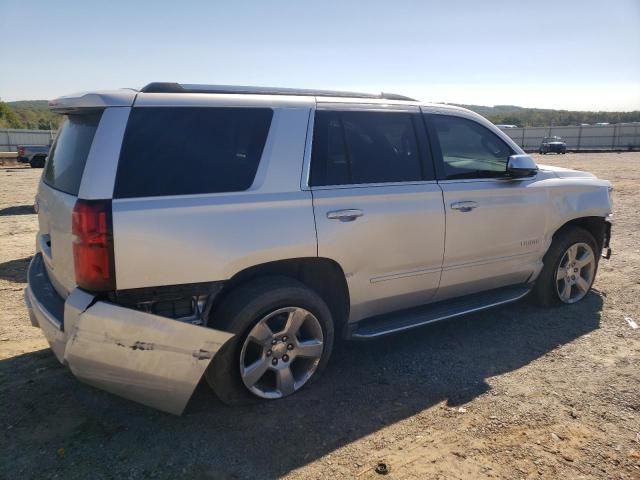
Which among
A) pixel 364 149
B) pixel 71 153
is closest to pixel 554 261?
pixel 364 149

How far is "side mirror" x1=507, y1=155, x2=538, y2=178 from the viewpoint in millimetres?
4191

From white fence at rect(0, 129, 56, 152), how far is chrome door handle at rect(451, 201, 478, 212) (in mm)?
42470

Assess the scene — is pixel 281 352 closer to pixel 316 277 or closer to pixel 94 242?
pixel 316 277

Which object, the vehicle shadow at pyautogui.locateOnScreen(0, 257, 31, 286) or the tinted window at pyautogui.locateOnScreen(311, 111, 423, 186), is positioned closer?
the tinted window at pyautogui.locateOnScreen(311, 111, 423, 186)

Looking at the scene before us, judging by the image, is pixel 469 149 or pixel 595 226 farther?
pixel 595 226

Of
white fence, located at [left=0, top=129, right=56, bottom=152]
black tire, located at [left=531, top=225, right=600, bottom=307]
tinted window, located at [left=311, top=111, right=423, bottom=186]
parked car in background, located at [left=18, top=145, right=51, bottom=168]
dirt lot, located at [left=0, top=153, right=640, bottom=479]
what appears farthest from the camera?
white fence, located at [left=0, top=129, right=56, bottom=152]

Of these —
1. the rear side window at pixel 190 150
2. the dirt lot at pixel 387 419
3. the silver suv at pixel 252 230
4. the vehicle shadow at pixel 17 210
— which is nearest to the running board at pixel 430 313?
the silver suv at pixel 252 230

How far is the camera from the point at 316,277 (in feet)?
11.5

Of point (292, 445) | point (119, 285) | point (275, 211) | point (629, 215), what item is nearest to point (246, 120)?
point (275, 211)

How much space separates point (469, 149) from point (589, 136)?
178 feet

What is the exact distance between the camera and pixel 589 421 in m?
3.13

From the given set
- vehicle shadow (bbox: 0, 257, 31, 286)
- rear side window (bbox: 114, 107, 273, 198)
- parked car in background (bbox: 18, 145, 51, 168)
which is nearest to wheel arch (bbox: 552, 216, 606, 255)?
rear side window (bbox: 114, 107, 273, 198)

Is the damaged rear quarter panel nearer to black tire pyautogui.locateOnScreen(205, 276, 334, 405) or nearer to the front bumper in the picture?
the front bumper

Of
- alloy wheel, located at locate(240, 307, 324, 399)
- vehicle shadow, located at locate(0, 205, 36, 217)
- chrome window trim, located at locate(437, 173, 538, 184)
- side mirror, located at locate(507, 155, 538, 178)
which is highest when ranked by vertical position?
side mirror, located at locate(507, 155, 538, 178)
